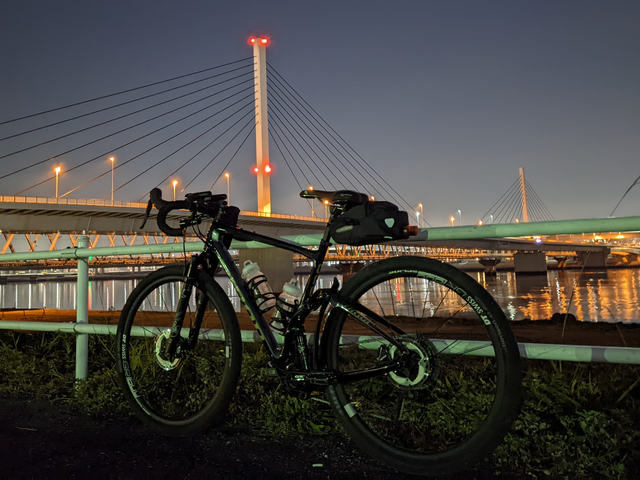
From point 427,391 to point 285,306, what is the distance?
2.42 ft

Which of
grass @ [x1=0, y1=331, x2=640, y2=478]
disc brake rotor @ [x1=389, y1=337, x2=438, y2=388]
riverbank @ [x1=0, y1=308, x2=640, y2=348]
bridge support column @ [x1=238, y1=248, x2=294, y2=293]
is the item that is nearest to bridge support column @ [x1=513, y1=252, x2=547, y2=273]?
bridge support column @ [x1=238, y1=248, x2=294, y2=293]

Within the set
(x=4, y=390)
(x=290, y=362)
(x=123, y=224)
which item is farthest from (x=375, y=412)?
(x=123, y=224)

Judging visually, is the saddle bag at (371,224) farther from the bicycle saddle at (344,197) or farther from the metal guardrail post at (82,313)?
the metal guardrail post at (82,313)

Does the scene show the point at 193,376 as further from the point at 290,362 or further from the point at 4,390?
the point at 4,390

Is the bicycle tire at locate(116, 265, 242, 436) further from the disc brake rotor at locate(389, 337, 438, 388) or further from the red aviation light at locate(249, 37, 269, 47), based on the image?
the red aviation light at locate(249, 37, 269, 47)

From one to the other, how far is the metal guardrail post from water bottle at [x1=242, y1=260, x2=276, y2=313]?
1.57m

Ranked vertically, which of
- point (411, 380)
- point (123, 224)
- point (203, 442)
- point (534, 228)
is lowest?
point (203, 442)

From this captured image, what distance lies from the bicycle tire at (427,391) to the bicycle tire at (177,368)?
0.59 meters

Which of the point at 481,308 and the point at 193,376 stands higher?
the point at 481,308

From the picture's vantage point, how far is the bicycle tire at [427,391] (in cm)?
174

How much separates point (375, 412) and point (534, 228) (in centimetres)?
109

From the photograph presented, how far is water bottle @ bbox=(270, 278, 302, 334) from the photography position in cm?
223

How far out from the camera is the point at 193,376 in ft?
9.80

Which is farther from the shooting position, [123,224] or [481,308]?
[123,224]
